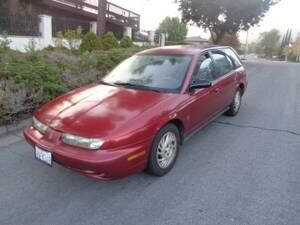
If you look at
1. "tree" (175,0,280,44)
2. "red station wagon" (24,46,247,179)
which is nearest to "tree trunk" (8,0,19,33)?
"red station wagon" (24,46,247,179)

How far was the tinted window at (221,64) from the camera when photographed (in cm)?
429

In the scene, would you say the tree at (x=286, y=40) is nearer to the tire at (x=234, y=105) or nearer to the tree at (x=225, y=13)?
the tree at (x=225, y=13)

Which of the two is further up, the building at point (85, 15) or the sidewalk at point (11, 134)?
the building at point (85, 15)

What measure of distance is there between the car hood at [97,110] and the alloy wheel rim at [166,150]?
45 cm

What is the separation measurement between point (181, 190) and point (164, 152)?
18.6 inches

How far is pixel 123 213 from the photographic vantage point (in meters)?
2.43

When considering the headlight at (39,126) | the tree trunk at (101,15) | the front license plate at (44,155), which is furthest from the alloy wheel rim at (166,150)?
the tree trunk at (101,15)

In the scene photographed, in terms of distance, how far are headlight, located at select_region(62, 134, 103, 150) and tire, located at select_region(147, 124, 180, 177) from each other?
25.7 inches

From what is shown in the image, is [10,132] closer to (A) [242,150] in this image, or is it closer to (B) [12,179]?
(B) [12,179]


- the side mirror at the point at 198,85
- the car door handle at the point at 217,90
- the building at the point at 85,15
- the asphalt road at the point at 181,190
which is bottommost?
the asphalt road at the point at 181,190

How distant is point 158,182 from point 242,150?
1.50 m

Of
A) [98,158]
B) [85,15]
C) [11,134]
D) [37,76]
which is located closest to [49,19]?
[85,15]

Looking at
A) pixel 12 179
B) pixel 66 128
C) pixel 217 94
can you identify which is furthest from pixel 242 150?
pixel 12 179

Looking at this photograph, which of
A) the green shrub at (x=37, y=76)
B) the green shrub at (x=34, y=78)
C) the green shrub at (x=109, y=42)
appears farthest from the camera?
the green shrub at (x=109, y=42)
